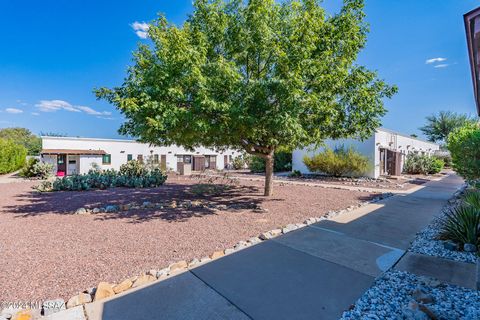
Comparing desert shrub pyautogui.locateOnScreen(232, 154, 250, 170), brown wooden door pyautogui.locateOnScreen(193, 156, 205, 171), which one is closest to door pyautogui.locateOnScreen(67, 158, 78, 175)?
brown wooden door pyautogui.locateOnScreen(193, 156, 205, 171)

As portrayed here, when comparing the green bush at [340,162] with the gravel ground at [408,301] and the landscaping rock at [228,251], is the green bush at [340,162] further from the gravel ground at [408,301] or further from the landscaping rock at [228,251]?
the landscaping rock at [228,251]

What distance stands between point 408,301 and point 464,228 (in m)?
3.32

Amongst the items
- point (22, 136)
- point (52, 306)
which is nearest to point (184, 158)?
point (52, 306)

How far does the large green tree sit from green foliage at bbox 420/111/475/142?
3892cm

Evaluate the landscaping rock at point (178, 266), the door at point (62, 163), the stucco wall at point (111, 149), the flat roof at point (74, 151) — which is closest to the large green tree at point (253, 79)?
the landscaping rock at point (178, 266)

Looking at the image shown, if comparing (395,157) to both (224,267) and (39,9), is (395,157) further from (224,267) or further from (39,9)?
(39,9)

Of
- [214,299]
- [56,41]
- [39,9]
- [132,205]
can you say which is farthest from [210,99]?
[56,41]

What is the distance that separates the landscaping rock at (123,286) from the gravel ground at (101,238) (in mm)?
297

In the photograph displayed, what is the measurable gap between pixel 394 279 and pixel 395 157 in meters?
20.2

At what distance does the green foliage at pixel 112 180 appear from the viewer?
43.0 ft

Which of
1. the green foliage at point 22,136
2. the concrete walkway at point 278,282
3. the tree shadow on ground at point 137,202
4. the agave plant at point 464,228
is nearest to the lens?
the concrete walkway at point 278,282

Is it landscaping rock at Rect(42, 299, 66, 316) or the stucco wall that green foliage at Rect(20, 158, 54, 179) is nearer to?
the stucco wall

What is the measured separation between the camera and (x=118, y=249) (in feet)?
16.2

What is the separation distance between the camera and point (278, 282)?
360cm
